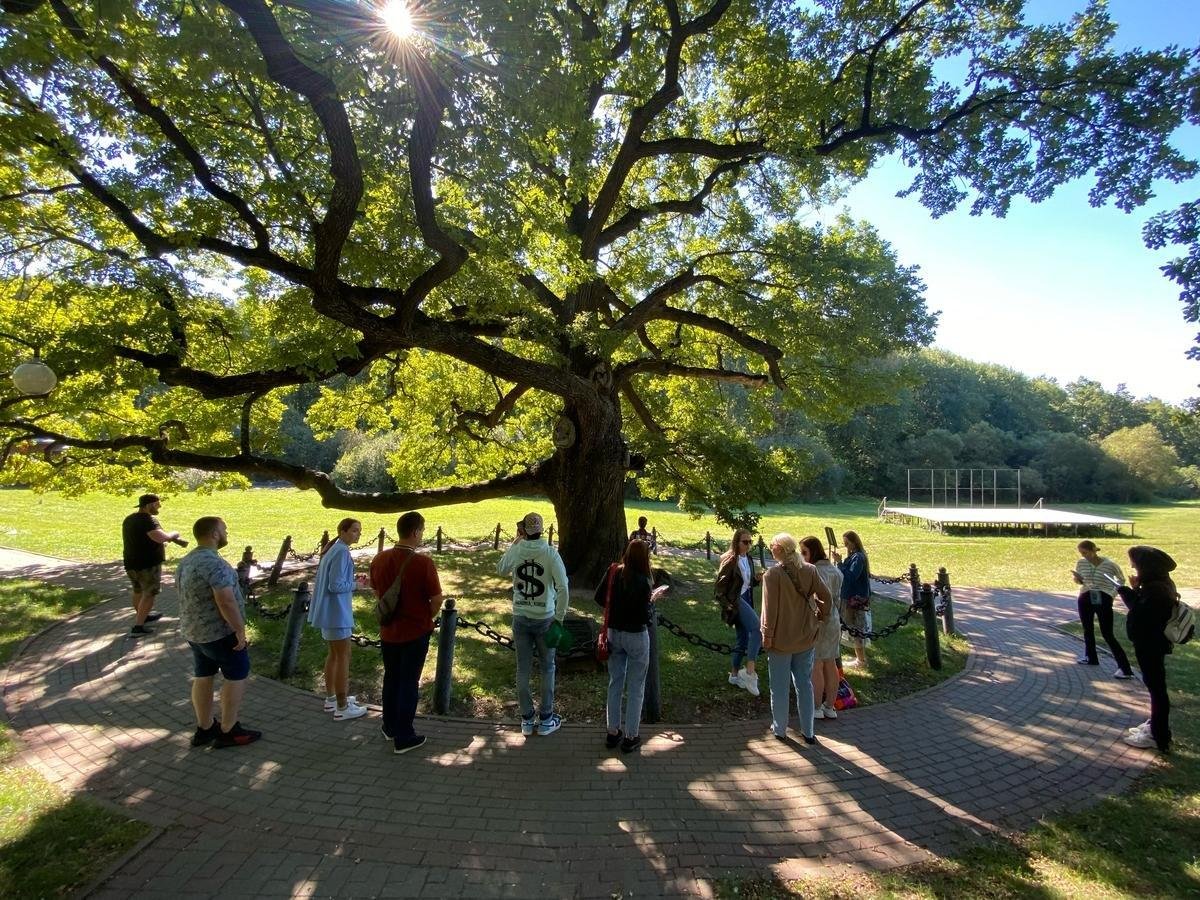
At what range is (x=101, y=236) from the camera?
29.8ft

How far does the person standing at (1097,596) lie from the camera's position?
751 centimetres

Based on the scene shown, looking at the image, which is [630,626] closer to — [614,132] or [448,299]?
[448,299]

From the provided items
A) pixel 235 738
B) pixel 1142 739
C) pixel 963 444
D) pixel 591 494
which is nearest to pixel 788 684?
pixel 1142 739

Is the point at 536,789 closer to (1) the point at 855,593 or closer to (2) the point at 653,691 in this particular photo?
(2) the point at 653,691

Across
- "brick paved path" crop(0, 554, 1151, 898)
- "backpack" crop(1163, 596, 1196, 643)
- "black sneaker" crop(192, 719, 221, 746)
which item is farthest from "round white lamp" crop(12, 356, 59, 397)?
"backpack" crop(1163, 596, 1196, 643)

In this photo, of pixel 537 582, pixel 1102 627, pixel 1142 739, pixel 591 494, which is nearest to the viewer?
pixel 537 582

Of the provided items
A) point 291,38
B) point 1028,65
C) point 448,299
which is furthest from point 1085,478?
point 291,38

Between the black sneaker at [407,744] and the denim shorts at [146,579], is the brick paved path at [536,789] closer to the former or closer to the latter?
the black sneaker at [407,744]

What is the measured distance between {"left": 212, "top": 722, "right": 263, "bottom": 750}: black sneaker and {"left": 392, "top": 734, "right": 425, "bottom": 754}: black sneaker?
131 centimetres

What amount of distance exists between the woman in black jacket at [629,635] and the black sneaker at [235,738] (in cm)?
321

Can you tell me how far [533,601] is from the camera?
5.29 meters

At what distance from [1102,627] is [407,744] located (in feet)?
29.5

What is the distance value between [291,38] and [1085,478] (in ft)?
254

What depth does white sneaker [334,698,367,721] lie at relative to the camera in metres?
5.71
